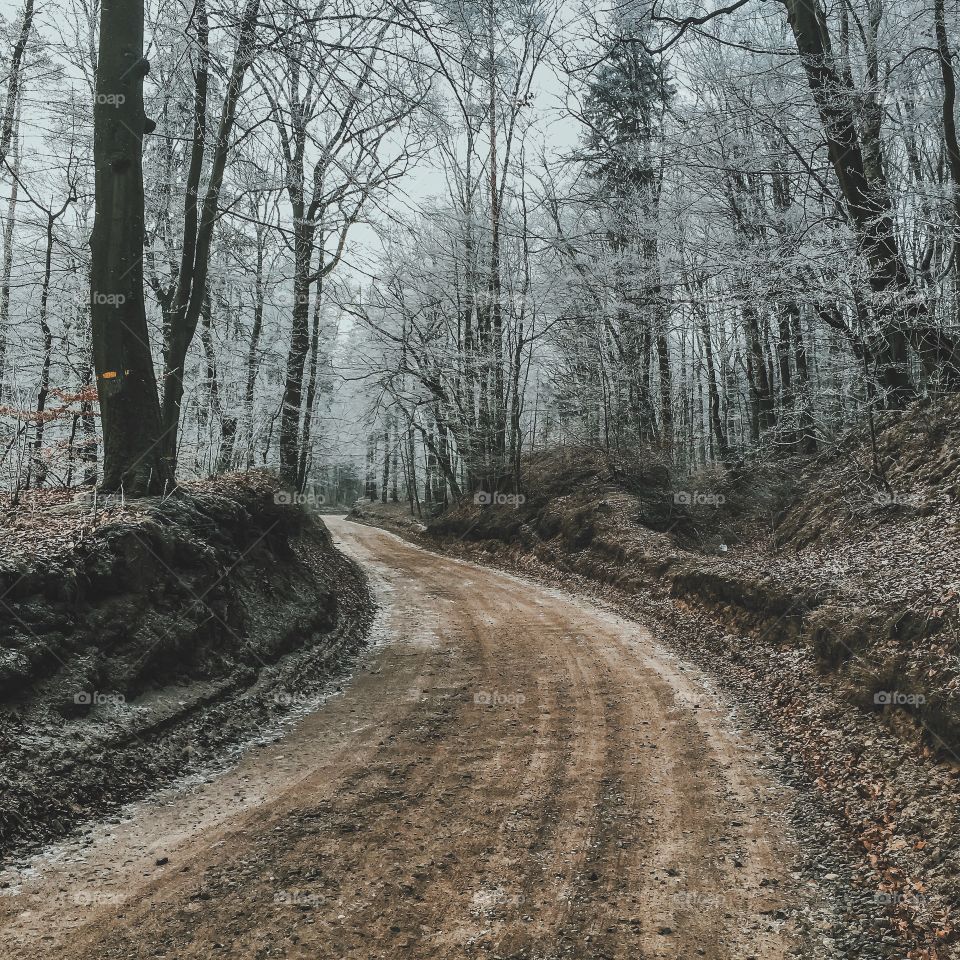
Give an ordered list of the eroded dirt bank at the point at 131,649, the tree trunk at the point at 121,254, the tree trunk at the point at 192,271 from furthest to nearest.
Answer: the tree trunk at the point at 192,271 → the tree trunk at the point at 121,254 → the eroded dirt bank at the point at 131,649

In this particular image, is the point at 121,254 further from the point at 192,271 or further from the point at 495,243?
the point at 495,243

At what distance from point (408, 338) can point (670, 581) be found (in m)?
13.2

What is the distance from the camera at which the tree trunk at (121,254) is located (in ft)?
22.8

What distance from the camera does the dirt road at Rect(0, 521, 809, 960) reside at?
10.7 ft

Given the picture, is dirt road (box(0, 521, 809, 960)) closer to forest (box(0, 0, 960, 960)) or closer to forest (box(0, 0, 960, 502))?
forest (box(0, 0, 960, 960))

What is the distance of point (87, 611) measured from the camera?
564 centimetres

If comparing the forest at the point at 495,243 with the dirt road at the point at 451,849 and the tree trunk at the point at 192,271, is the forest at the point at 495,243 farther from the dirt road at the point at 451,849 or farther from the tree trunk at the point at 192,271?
the dirt road at the point at 451,849

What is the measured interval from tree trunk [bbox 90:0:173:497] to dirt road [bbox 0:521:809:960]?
3.82 metres

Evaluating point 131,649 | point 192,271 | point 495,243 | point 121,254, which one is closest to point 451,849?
point 131,649

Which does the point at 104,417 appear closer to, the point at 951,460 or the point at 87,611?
the point at 87,611

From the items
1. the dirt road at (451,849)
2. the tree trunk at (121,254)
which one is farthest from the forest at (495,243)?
the dirt road at (451,849)

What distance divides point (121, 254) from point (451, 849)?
22.7 feet

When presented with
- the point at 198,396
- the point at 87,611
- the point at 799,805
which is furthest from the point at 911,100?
the point at 198,396

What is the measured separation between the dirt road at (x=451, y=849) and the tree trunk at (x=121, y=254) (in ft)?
12.5
